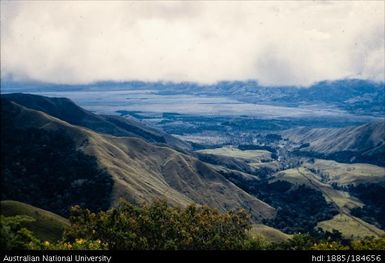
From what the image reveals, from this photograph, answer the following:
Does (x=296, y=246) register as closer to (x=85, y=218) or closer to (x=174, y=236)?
(x=174, y=236)

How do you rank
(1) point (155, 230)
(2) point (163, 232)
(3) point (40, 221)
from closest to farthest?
(2) point (163, 232) → (1) point (155, 230) → (3) point (40, 221)

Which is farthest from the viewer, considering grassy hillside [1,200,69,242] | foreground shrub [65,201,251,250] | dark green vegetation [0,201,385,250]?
grassy hillside [1,200,69,242]

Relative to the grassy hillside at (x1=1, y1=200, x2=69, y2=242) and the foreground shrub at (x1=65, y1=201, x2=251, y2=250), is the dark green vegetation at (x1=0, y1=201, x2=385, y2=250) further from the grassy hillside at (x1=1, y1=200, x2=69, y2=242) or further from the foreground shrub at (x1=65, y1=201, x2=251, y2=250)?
the grassy hillside at (x1=1, y1=200, x2=69, y2=242)

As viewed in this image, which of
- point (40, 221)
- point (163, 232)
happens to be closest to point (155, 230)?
point (163, 232)

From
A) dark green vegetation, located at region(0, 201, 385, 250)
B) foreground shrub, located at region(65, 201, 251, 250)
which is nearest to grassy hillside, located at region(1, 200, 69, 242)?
foreground shrub, located at region(65, 201, 251, 250)

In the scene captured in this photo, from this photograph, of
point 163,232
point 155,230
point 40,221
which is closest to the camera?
point 163,232

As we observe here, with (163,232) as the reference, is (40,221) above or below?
below

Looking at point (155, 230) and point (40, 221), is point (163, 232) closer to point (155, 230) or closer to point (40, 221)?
point (155, 230)

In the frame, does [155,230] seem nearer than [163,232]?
No

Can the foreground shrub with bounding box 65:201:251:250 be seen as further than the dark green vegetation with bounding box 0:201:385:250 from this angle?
Yes
